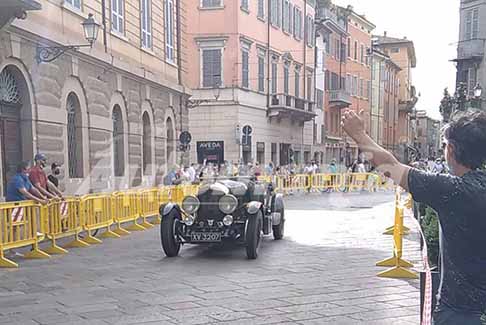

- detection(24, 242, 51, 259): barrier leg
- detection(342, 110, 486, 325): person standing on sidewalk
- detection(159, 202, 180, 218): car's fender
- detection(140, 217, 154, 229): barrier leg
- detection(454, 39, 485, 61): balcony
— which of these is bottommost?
detection(140, 217, 154, 229): barrier leg

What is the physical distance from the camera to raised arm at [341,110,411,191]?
2.20m

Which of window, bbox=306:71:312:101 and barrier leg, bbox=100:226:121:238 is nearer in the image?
barrier leg, bbox=100:226:121:238

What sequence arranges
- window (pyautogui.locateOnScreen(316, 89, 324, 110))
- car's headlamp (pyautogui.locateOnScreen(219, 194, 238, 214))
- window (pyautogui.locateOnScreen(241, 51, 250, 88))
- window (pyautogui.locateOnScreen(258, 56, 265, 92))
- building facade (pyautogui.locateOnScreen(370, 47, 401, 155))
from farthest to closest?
building facade (pyautogui.locateOnScreen(370, 47, 401, 155)), window (pyautogui.locateOnScreen(316, 89, 324, 110)), window (pyautogui.locateOnScreen(258, 56, 265, 92)), window (pyautogui.locateOnScreen(241, 51, 250, 88)), car's headlamp (pyautogui.locateOnScreen(219, 194, 238, 214))

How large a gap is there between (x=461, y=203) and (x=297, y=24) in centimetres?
3640

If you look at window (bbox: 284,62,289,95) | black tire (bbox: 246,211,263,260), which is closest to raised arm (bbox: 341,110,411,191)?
black tire (bbox: 246,211,263,260)

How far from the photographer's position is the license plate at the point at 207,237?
27.4 ft

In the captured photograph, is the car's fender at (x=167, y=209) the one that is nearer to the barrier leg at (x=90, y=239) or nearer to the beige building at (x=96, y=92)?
the barrier leg at (x=90, y=239)

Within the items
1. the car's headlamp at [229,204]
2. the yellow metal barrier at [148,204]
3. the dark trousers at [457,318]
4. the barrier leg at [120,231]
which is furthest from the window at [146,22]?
the dark trousers at [457,318]

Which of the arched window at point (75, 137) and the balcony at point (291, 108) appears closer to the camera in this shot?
the arched window at point (75, 137)

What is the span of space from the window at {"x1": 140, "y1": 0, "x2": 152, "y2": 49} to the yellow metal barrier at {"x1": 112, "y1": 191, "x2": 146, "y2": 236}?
808 cm

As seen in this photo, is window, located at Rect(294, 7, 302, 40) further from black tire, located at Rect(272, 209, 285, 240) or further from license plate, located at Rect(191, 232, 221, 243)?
license plate, located at Rect(191, 232, 221, 243)

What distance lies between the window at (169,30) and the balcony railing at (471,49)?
76.3 feet

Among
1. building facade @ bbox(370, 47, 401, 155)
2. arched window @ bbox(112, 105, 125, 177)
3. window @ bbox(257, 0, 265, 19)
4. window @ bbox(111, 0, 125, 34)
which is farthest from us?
building facade @ bbox(370, 47, 401, 155)

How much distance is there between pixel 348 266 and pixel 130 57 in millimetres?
12073
